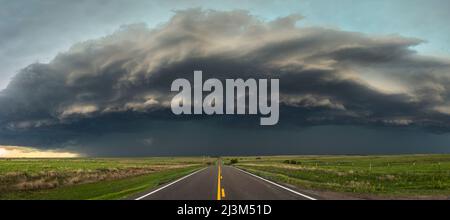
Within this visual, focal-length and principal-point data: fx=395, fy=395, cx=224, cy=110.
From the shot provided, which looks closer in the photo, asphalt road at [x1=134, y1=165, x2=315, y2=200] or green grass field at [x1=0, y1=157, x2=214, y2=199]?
asphalt road at [x1=134, y1=165, x2=315, y2=200]

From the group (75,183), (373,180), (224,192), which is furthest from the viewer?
(373,180)

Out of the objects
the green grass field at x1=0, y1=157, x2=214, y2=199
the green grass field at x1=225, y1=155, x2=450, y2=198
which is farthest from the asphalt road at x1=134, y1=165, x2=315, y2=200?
the green grass field at x1=225, y1=155, x2=450, y2=198

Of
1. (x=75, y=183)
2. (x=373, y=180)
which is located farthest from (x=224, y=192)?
(x=373, y=180)

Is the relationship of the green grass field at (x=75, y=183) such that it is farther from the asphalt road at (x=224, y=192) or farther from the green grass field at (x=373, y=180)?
the green grass field at (x=373, y=180)

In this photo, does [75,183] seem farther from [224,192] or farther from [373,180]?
[373,180]

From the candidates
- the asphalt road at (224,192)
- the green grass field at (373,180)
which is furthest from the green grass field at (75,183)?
the green grass field at (373,180)

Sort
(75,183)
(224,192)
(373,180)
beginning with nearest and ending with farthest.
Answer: (224,192) → (75,183) → (373,180)

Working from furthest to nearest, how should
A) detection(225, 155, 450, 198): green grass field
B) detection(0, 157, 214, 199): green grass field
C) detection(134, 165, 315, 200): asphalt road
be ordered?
detection(0, 157, 214, 199): green grass field → detection(225, 155, 450, 198): green grass field → detection(134, 165, 315, 200): asphalt road

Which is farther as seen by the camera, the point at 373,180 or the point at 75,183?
the point at 373,180

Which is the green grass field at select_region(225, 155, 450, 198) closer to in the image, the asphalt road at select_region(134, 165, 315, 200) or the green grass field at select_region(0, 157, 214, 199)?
the asphalt road at select_region(134, 165, 315, 200)
